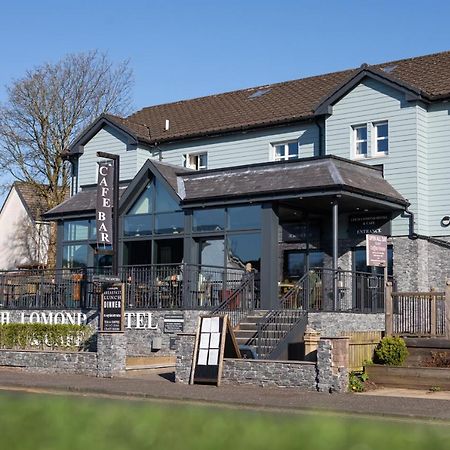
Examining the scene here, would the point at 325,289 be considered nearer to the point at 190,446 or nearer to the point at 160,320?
the point at 160,320

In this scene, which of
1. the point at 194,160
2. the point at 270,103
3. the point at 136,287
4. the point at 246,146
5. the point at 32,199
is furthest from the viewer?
the point at 32,199

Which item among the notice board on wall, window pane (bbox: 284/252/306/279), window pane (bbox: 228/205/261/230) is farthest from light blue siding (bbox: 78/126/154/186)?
the notice board on wall

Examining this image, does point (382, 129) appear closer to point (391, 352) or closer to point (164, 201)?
point (164, 201)

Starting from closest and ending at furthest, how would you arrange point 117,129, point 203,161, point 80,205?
point 80,205 < point 203,161 < point 117,129

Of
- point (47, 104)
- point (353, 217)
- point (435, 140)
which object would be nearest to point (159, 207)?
point (353, 217)

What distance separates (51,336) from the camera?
26.2m

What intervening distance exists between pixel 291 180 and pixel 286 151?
547 centimetres

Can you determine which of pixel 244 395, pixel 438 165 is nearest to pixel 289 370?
pixel 244 395

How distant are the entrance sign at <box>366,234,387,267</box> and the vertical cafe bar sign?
8.08 meters

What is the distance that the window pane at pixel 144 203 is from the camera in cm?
3062

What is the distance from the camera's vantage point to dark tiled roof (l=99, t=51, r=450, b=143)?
3053 centimetres

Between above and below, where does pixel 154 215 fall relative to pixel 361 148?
below

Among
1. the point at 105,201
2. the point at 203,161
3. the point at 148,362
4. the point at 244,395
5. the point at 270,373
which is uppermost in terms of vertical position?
the point at 203,161

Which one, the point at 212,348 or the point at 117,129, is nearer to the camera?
the point at 212,348
